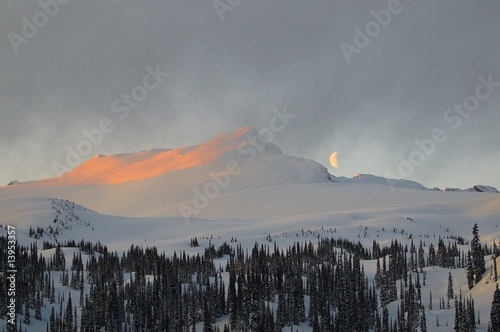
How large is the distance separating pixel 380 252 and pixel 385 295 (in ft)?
139

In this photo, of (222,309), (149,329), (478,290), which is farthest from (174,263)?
(478,290)

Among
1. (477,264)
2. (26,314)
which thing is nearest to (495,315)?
(477,264)

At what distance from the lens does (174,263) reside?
495 feet

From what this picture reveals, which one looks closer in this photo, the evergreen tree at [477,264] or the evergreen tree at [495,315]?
the evergreen tree at [495,315]

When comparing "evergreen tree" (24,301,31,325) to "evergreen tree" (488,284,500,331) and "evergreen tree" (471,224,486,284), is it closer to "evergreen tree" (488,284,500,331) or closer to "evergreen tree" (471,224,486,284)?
"evergreen tree" (488,284,500,331)

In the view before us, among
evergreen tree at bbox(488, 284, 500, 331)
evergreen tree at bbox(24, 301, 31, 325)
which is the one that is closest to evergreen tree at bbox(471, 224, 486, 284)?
evergreen tree at bbox(488, 284, 500, 331)

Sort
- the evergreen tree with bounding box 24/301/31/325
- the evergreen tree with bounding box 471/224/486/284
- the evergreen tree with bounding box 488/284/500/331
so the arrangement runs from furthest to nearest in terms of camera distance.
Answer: the evergreen tree with bounding box 471/224/486/284, the evergreen tree with bounding box 24/301/31/325, the evergreen tree with bounding box 488/284/500/331

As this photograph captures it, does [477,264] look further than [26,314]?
Yes

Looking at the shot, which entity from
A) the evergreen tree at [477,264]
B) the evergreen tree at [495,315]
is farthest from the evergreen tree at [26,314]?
the evergreen tree at [477,264]

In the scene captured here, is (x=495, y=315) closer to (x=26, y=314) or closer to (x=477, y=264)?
(x=477, y=264)

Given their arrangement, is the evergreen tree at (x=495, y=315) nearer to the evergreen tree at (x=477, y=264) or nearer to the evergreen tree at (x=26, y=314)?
the evergreen tree at (x=477, y=264)

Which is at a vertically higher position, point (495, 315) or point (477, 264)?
point (477, 264)

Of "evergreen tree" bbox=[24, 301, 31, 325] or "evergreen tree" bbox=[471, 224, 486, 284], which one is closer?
"evergreen tree" bbox=[24, 301, 31, 325]

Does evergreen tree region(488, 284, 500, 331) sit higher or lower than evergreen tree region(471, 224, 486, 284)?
lower
